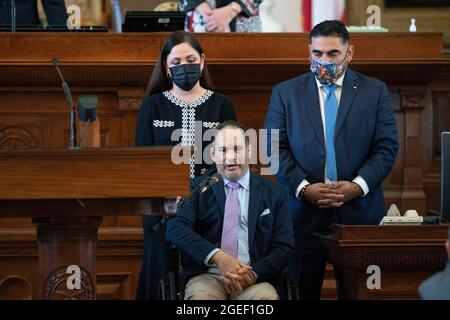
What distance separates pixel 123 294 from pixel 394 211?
1738mm

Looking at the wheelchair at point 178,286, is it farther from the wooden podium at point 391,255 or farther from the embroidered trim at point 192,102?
the embroidered trim at point 192,102

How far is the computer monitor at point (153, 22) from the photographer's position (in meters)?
6.54

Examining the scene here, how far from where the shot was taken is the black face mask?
5.37 m

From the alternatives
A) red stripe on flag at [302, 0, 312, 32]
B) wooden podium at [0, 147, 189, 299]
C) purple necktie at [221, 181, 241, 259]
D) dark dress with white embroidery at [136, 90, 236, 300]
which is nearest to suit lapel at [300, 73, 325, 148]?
dark dress with white embroidery at [136, 90, 236, 300]

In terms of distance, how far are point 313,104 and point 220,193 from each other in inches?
28.7

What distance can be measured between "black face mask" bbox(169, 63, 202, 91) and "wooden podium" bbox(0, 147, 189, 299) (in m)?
1.58

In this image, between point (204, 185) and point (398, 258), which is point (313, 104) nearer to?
point (204, 185)

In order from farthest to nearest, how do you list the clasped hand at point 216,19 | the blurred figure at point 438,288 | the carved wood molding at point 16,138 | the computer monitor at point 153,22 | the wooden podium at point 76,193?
the clasped hand at point 216,19 → the computer monitor at point 153,22 → the carved wood molding at point 16,138 → the wooden podium at point 76,193 → the blurred figure at point 438,288

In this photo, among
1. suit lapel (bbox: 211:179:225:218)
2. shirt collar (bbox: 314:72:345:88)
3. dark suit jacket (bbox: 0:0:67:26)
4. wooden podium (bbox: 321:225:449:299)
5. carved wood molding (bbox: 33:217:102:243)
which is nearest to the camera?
carved wood molding (bbox: 33:217:102:243)

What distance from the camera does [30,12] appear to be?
23.2ft

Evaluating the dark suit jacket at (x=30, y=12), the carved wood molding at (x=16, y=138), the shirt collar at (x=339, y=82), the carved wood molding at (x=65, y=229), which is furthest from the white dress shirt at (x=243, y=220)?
the dark suit jacket at (x=30, y=12)

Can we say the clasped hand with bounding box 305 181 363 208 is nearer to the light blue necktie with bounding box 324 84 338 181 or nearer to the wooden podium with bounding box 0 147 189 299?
the light blue necktie with bounding box 324 84 338 181

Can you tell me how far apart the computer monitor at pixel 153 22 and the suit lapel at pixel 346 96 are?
4.64 ft

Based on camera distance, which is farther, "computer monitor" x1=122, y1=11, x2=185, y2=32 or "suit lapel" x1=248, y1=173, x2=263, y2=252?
"computer monitor" x1=122, y1=11, x2=185, y2=32
